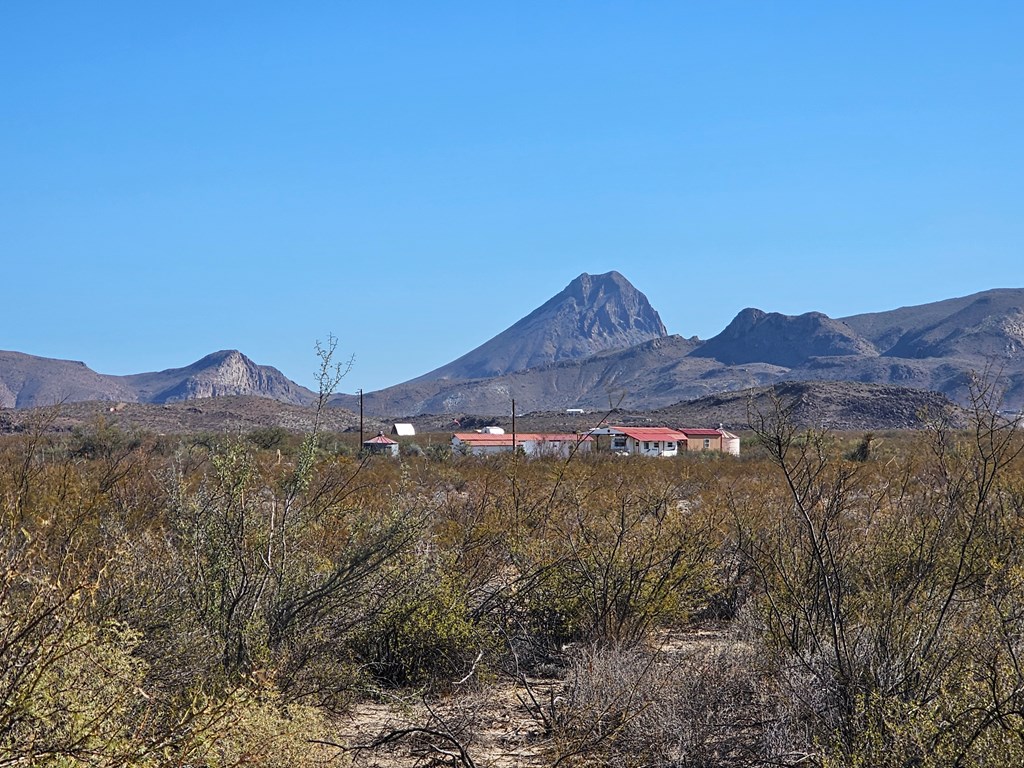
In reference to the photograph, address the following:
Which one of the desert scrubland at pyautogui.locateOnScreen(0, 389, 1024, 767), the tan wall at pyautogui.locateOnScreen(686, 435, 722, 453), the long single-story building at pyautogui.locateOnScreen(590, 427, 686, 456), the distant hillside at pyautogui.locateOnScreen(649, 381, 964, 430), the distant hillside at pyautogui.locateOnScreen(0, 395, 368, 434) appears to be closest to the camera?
the desert scrubland at pyautogui.locateOnScreen(0, 389, 1024, 767)

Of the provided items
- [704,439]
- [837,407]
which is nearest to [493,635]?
[704,439]

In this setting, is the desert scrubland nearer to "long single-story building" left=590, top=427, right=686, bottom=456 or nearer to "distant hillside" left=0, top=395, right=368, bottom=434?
"long single-story building" left=590, top=427, right=686, bottom=456

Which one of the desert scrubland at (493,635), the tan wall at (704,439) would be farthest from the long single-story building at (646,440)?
the desert scrubland at (493,635)

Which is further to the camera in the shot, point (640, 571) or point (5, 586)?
point (640, 571)

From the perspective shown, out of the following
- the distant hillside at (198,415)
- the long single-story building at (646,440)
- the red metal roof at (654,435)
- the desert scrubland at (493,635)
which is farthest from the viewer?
the distant hillside at (198,415)

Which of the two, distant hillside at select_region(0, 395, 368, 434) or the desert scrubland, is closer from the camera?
the desert scrubland

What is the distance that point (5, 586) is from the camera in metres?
4.27

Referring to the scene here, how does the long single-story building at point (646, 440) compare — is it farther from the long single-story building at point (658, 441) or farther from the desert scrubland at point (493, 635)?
the desert scrubland at point (493, 635)

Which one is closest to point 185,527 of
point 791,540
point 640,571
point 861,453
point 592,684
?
point 592,684

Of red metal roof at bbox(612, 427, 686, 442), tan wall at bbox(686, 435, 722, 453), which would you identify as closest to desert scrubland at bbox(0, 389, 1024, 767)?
red metal roof at bbox(612, 427, 686, 442)

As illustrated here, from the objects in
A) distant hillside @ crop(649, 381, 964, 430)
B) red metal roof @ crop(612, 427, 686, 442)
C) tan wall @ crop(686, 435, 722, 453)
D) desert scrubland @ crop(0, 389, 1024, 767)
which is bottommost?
desert scrubland @ crop(0, 389, 1024, 767)

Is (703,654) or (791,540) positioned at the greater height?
(791,540)

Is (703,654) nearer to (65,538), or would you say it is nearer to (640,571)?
(640,571)

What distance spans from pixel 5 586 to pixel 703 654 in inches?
213
